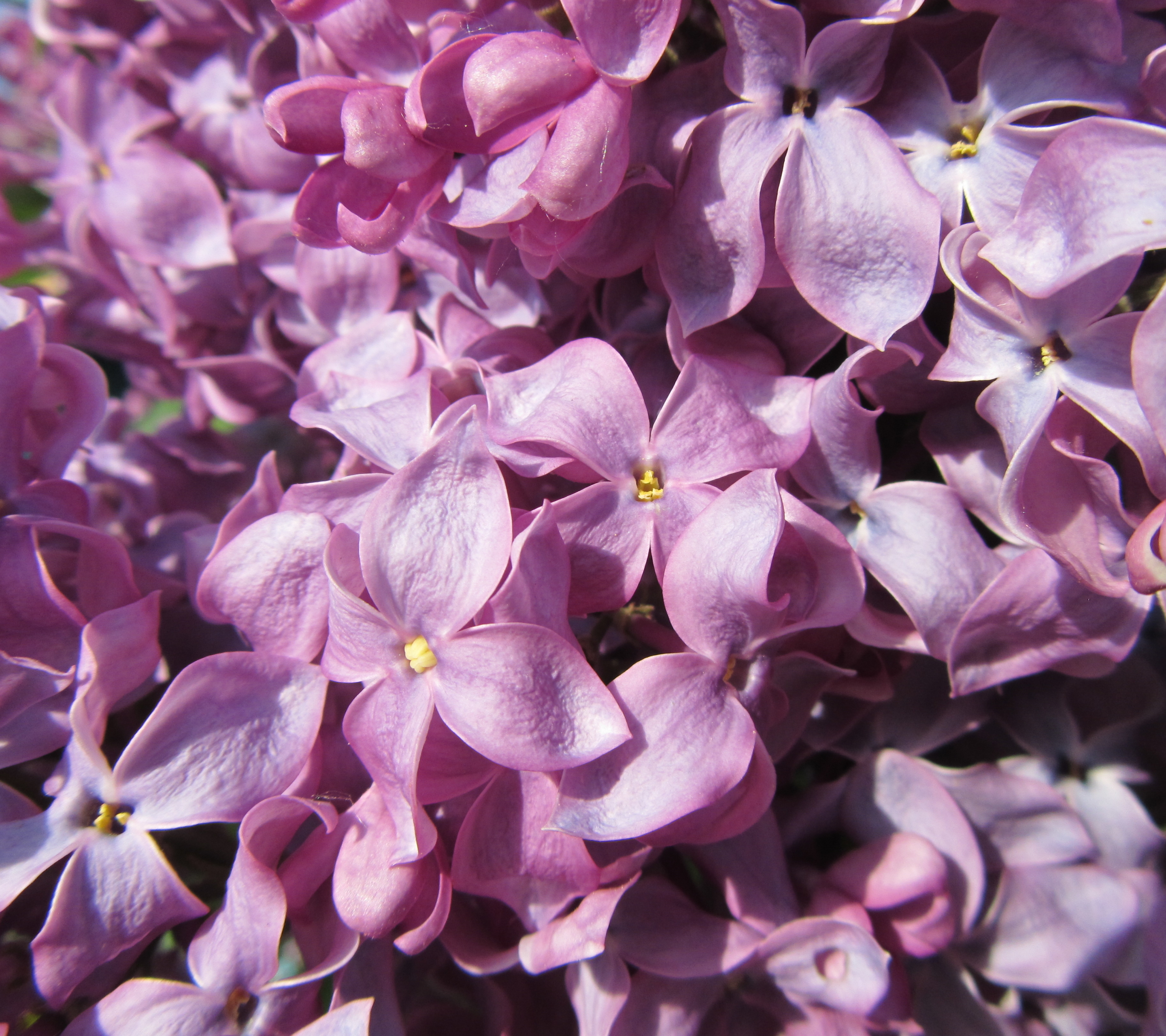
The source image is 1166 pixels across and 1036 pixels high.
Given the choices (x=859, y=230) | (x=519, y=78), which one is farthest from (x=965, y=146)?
(x=519, y=78)

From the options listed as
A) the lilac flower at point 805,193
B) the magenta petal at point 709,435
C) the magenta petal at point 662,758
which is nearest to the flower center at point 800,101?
the lilac flower at point 805,193

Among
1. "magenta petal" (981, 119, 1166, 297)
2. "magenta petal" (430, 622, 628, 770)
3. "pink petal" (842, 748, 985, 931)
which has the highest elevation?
"magenta petal" (981, 119, 1166, 297)

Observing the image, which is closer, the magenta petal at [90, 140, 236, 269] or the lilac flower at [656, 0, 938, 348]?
the lilac flower at [656, 0, 938, 348]

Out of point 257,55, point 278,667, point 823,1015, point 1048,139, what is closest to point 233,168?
point 257,55

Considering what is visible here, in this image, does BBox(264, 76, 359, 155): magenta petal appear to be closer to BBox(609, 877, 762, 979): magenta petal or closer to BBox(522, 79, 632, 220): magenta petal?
BBox(522, 79, 632, 220): magenta petal

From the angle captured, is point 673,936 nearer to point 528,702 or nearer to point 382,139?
point 528,702

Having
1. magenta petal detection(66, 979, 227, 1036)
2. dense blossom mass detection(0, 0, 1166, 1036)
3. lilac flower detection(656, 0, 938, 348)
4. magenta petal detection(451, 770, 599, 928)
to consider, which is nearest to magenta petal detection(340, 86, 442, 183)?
dense blossom mass detection(0, 0, 1166, 1036)
